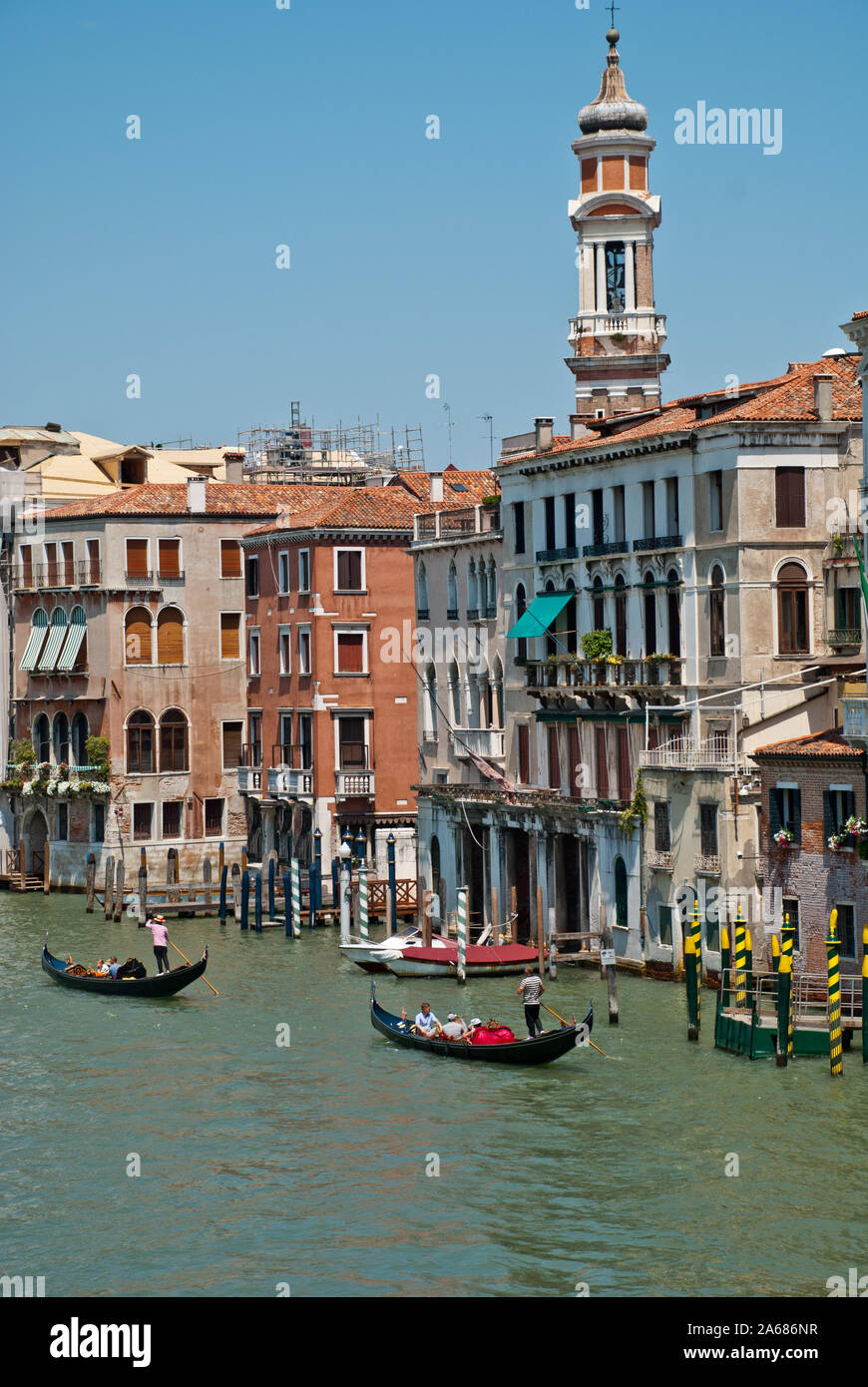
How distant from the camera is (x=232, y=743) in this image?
214ft

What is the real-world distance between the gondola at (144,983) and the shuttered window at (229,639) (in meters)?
21.7

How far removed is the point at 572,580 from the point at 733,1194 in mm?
22816

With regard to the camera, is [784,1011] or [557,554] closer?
[784,1011]

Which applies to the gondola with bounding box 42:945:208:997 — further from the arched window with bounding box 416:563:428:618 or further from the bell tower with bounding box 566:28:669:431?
the bell tower with bounding box 566:28:669:431

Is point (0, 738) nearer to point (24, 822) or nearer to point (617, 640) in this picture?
point (24, 822)

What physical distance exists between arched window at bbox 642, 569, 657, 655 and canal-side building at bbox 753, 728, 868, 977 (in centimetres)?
613

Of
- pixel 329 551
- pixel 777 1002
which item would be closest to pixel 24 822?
pixel 329 551

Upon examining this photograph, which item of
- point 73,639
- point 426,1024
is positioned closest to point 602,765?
point 426,1024

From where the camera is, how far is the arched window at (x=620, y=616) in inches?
1813

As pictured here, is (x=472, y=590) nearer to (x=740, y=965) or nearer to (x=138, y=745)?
(x=138, y=745)

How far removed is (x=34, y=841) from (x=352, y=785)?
1290 cm

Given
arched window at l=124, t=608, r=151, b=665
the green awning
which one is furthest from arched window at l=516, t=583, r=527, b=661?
arched window at l=124, t=608, r=151, b=665

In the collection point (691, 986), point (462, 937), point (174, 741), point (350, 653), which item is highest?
point (350, 653)

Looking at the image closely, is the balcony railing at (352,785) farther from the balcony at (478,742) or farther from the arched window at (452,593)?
the arched window at (452,593)
